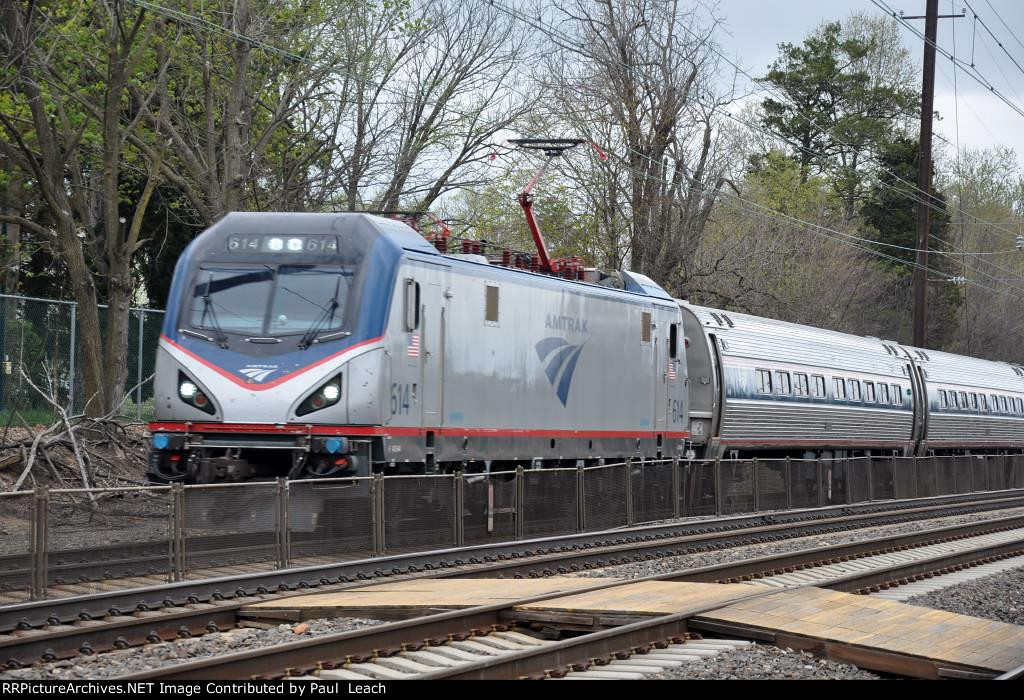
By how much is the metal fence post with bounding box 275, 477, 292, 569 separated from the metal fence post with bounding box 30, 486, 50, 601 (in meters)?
2.97

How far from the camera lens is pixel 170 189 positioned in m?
38.7

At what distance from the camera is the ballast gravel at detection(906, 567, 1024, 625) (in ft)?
43.2

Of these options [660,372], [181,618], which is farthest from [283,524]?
[660,372]

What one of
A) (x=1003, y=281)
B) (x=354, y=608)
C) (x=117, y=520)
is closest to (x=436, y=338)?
(x=117, y=520)

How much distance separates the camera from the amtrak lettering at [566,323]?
68.1 ft

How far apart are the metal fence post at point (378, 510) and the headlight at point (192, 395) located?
2.29 m

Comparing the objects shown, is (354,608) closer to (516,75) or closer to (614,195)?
(516,75)

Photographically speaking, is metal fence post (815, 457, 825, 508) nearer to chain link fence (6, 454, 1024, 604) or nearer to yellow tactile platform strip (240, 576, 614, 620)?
chain link fence (6, 454, 1024, 604)

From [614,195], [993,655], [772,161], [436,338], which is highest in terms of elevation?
[772,161]

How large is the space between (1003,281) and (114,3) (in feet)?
196

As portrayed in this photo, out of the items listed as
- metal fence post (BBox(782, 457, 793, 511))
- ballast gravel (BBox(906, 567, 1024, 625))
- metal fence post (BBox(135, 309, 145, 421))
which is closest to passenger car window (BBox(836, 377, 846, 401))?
metal fence post (BBox(782, 457, 793, 511))

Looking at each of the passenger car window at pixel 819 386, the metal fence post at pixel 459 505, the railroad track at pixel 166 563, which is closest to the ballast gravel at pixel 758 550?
the railroad track at pixel 166 563

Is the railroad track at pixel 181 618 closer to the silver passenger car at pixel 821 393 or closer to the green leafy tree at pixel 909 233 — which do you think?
the silver passenger car at pixel 821 393
